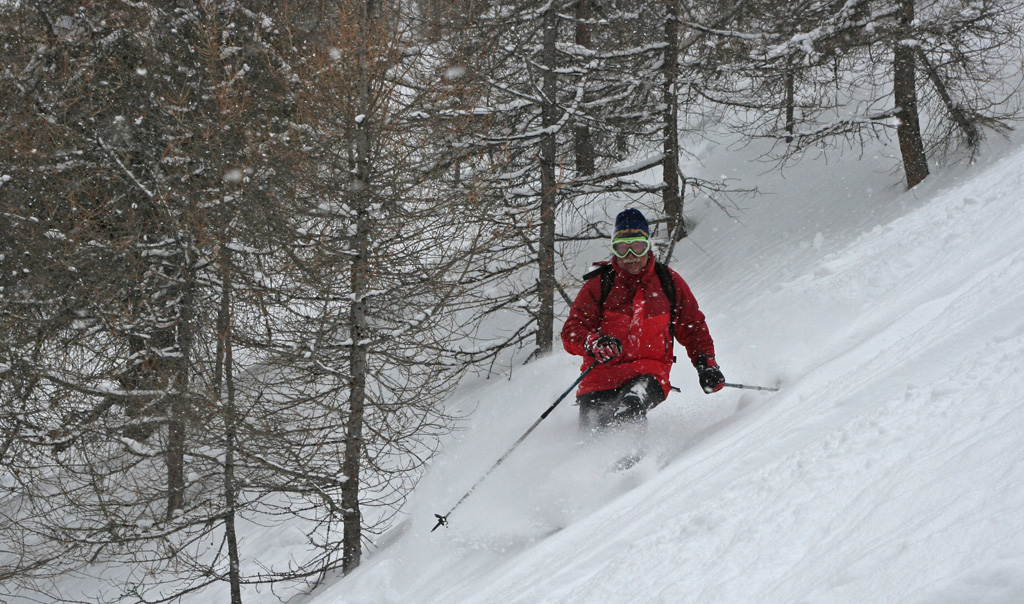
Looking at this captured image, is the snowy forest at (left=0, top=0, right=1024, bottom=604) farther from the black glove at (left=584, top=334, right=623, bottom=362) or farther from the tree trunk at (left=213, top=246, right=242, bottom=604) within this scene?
the black glove at (left=584, top=334, right=623, bottom=362)

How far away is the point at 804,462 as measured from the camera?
3.11 meters

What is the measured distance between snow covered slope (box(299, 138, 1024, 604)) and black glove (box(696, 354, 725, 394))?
0.99ft

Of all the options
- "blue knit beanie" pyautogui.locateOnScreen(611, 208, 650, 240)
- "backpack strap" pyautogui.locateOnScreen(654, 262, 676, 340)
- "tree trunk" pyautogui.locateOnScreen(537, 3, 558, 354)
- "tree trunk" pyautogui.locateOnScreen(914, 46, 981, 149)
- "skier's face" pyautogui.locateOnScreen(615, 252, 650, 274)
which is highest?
"tree trunk" pyautogui.locateOnScreen(537, 3, 558, 354)

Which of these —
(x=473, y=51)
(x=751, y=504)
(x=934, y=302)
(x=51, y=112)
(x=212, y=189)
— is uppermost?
(x=51, y=112)

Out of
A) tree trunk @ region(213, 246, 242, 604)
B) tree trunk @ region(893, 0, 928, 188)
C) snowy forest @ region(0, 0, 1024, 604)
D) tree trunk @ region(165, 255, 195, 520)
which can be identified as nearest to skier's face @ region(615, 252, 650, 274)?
snowy forest @ region(0, 0, 1024, 604)

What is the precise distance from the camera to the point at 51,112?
10094 mm

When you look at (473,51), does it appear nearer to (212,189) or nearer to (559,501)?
(212,189)

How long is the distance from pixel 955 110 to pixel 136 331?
37.8 feet

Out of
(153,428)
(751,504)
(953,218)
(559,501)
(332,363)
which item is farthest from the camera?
(153,428)

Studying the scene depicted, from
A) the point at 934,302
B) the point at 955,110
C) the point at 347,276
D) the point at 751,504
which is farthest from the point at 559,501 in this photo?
the point at 955,110

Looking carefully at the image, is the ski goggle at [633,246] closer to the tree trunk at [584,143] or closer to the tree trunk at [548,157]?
the tree trunk at [548,157]

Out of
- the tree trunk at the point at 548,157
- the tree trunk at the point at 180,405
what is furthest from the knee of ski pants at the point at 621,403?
the tree trunk at the point at 548,157

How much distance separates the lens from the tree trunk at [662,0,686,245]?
11156mm

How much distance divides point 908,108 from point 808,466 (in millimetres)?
9406
